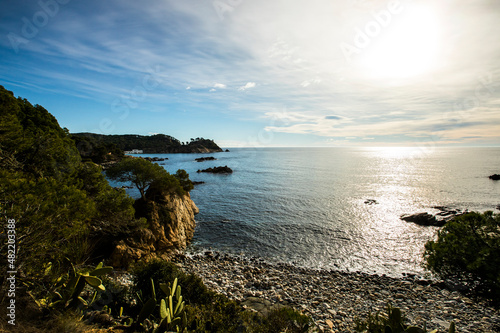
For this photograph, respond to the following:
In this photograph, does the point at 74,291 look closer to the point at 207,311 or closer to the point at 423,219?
the point at 207,311

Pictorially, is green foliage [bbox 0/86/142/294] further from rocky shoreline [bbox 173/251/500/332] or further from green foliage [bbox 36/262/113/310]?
rocky shoreline [bbox 173/251/500/332]

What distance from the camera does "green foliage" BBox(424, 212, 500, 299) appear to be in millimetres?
9617

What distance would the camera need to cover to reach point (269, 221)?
3353 centimetres

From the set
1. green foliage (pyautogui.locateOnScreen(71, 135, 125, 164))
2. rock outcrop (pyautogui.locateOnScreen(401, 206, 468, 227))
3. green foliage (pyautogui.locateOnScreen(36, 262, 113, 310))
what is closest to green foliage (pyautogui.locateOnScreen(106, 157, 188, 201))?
green foliage (pyautogui.locateOnScreen(36, 262, 113, 310))

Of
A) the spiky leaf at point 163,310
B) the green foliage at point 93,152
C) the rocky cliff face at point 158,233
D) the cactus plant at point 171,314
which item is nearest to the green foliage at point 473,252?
the cactus plant at point 171,314

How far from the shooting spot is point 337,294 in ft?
53.2

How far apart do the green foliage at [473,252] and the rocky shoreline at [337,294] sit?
3546 millimetres

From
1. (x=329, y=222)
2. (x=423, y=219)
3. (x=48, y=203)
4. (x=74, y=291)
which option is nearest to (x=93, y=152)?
(x=329, y=222)

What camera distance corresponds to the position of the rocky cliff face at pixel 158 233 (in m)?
17.6

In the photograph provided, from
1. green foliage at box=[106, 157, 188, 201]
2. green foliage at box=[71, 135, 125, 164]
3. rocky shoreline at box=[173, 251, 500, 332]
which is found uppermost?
green foliage at box=[71, 135, 125, 164]

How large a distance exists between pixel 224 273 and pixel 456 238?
1700 centimetres

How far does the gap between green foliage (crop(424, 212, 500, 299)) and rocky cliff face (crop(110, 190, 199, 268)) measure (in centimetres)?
2207

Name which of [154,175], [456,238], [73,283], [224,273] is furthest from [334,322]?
[154,175]

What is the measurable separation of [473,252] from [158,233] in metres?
24.2
